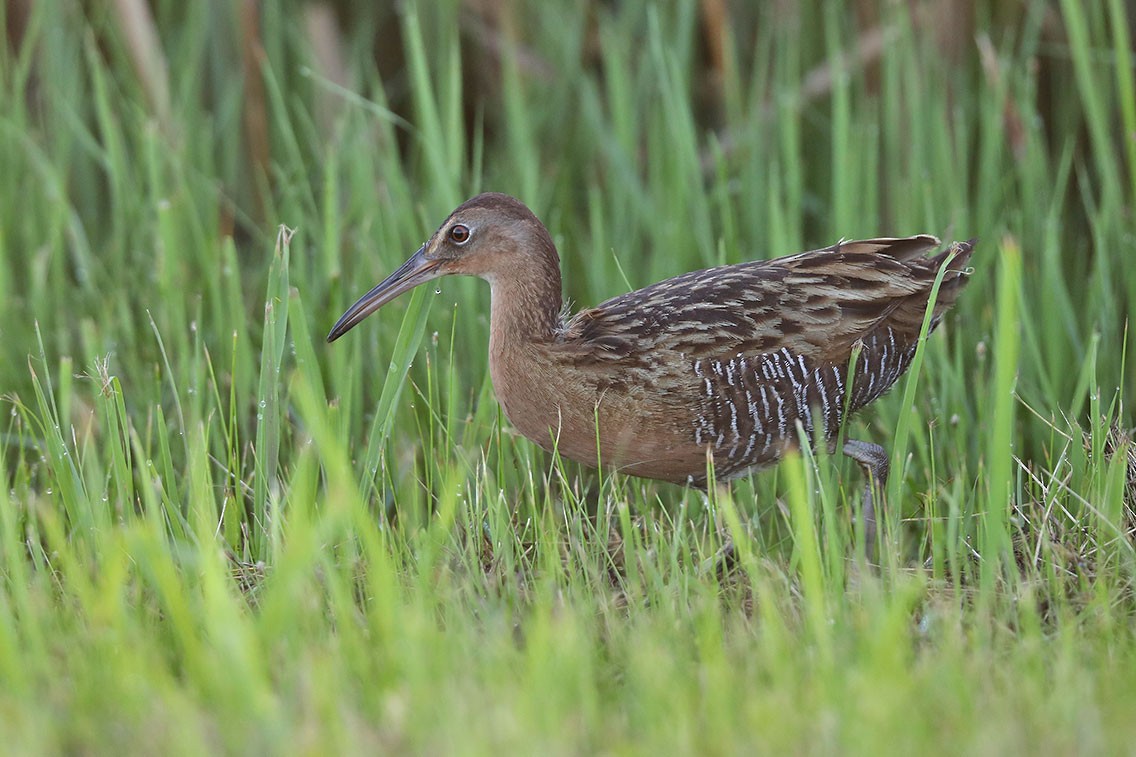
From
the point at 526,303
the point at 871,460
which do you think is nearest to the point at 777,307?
the point at 871,460

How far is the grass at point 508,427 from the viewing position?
86.5 inches

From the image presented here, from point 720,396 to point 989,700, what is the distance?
1.29 m

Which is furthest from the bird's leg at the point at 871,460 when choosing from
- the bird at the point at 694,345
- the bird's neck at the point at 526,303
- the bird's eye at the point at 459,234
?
the bird's eye at the point at 459,234

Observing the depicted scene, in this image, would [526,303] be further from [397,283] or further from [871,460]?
[871,460]

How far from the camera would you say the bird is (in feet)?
11.1

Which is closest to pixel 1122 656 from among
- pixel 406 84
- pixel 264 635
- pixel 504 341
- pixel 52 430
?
pixel 264 635

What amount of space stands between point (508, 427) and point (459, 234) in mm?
531

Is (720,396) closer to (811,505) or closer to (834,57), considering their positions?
(811,505)

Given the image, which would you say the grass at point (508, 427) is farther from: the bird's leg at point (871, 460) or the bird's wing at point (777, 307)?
the bird's wing at point (777, 307)

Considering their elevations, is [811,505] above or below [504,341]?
below

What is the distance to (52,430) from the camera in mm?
3092

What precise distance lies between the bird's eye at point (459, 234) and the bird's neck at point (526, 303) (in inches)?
4.7

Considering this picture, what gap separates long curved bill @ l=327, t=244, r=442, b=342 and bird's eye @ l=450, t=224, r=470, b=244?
2.8 inches

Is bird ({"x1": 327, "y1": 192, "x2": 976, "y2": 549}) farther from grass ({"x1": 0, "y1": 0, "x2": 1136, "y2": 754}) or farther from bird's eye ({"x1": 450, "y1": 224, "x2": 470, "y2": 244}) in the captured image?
grass ({"x1": 0, "y1": 0, "x2": 1136, "y2": 754})
